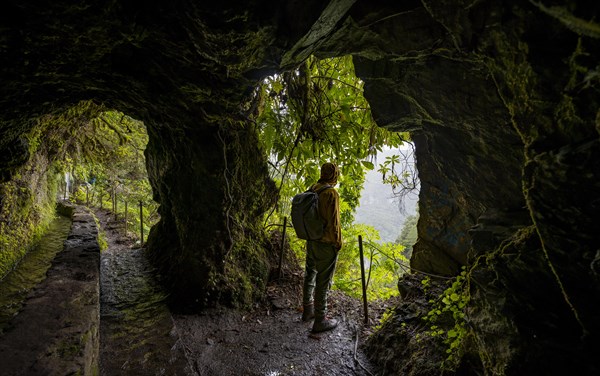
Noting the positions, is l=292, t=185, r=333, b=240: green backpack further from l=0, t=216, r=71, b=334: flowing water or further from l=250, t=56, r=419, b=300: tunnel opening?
l=0, t=216, r=71, b=334: flowing water

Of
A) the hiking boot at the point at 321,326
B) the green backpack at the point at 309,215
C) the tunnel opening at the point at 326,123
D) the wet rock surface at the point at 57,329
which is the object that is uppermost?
the tunnel opening at the point at 326,123

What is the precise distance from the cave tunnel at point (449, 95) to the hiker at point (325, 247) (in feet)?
4.04

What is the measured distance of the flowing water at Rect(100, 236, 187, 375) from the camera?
3.49 metres

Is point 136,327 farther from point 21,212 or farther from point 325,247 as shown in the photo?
point 325,247

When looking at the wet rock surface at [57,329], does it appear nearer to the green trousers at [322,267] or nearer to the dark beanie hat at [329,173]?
the green trousers at [322,267]

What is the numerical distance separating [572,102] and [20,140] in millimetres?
5716

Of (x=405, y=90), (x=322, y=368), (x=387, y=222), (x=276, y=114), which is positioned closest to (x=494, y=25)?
(x=405, y=90)

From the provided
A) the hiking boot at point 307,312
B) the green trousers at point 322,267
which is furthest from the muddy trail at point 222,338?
the green trousers at point 322,267

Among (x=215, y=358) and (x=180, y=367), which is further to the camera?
(x=215, y=358)

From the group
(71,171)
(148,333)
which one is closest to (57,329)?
(148,333)

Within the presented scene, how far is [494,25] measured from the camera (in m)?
1.84

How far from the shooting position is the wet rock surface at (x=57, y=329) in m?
2.29

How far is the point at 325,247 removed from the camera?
463cm

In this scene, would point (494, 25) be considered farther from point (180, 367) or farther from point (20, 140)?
point (20, 140)
